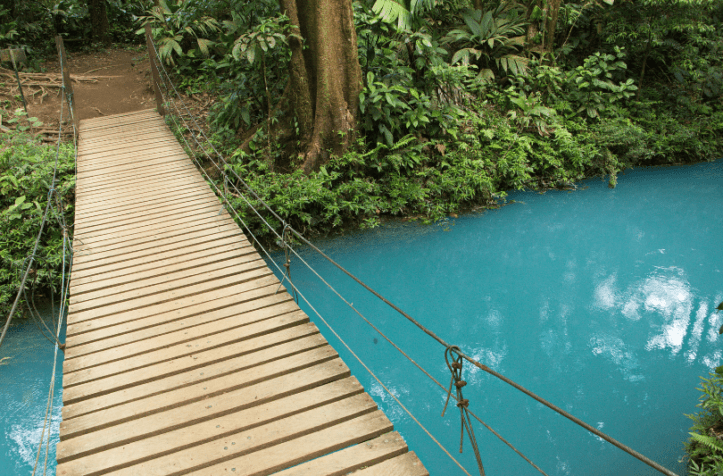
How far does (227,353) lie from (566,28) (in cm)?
1013

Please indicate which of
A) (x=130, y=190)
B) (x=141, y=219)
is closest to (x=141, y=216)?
(x=141, y=219)

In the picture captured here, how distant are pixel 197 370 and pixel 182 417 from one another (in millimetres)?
372

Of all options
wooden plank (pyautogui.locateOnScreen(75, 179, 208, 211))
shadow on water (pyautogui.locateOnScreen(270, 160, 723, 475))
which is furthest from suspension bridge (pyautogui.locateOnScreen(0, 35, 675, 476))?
shadow on water (pyautogui.locateOnScreen(270, 160, 723, 475))

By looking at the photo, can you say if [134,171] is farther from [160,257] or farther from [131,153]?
[160,257]

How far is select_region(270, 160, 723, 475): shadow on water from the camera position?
3.92 metres

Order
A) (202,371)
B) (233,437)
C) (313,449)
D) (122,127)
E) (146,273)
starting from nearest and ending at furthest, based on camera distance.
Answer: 1. (313,449)
2. (233,437)
3. (202,371)
4. (146,273)
5. (122,127)

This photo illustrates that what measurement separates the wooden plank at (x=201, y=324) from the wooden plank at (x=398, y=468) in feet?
4.57

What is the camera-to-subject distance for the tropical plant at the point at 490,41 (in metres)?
9.14

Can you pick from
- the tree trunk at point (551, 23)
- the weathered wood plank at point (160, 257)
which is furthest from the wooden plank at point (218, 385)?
the tree trunk at point (551, 23)

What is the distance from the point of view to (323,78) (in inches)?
275

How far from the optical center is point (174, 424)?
2.51 metres

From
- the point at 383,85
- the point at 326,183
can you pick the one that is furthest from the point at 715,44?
the point at 326,183

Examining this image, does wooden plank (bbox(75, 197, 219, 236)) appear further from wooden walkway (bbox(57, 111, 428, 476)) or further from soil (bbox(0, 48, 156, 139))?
soil (bbox(0, 48, 156, 139))

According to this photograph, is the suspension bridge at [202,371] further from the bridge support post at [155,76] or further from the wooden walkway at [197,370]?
the bridge support post at [155,76]
